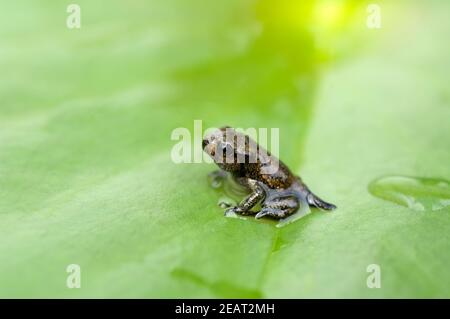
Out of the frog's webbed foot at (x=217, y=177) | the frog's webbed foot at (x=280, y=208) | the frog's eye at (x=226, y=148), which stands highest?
the frog's eye at (x=226, y=148)

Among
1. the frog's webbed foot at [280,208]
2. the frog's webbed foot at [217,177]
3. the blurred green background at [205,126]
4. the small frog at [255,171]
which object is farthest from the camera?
the frog's webbed foot at [217,177]

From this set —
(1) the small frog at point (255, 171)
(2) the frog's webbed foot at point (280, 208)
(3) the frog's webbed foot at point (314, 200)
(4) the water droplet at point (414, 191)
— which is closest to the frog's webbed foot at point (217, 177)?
(1) the small frog at point (255, 171)

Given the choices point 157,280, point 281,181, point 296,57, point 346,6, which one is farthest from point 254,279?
point 346,6

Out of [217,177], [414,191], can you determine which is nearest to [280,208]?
[217,177]

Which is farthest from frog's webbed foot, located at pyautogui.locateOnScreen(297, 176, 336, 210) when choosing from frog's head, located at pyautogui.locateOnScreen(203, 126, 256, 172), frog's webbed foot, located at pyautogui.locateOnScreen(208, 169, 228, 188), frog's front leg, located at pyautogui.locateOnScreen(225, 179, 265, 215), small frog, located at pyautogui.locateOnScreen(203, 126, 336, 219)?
frog's webbed foot, located at pyautogui.locateOnScreen(208, 169, 228, 188)

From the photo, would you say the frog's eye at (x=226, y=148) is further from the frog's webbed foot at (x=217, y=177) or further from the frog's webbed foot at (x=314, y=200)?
the frog's webbed foot at (x=314, y=200)

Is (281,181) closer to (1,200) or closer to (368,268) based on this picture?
(368,268)

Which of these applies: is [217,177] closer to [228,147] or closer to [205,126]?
[228,147]
